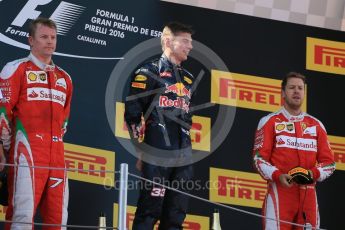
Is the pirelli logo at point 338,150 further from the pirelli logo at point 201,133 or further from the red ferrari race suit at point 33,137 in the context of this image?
the red ferrari race suit at point 33,137

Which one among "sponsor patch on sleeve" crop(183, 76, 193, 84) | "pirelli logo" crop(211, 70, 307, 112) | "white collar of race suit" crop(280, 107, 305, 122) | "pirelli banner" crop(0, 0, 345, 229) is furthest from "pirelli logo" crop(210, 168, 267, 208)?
"sponsor patch on sleeve" crop(183, 76, 193, 84)

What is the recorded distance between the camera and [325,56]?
19.1 feet

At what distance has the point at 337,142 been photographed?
5.75 metres

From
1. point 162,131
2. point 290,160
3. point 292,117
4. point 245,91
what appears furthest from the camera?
point 245,91

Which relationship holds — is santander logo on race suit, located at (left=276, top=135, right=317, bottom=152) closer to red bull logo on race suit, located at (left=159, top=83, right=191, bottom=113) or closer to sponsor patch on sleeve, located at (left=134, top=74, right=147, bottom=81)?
Answer: red bull logo on race suit, located at (left=159, top=83, right=191, bottom=113)

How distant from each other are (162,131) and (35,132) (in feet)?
2.01

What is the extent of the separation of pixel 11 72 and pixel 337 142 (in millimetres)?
2272

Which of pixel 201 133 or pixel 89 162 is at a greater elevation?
pixel 201 133

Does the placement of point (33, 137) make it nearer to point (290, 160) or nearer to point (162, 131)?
point (162, 131)

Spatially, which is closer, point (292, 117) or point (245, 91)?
point (292, 117)

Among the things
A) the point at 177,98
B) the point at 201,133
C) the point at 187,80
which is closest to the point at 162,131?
the point at 177,98

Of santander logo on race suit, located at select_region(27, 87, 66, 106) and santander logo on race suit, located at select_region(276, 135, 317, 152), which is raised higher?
santander logo on race suit, located at select_region(27, 87, 66, 106)

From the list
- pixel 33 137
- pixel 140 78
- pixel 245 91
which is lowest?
pixel 33 137

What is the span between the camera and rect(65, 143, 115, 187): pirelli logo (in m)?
5.11
